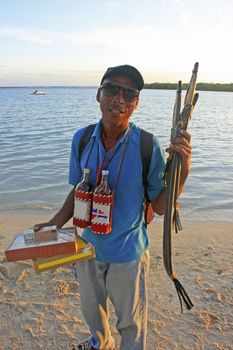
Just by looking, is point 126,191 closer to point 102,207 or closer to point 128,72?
point 102,207

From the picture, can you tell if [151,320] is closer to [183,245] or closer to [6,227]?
[183,245]

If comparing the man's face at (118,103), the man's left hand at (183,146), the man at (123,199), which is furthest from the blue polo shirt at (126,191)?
the man's left hand at (183,146)

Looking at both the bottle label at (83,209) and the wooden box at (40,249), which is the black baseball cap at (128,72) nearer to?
the bottle label at (83,209)

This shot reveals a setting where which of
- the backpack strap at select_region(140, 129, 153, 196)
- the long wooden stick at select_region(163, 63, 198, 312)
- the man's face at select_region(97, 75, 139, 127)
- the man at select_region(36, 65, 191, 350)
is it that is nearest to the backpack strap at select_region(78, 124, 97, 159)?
the man at select_region(36, 65, 191, 350)

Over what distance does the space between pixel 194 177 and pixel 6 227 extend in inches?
231

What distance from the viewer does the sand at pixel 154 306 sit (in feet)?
11.1

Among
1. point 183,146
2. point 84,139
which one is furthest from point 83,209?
point 183,146

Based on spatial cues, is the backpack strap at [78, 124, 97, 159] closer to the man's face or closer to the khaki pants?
the man's face

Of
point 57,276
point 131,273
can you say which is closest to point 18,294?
point 57,276

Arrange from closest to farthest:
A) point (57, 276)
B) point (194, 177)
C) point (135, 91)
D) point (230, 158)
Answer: point (135, 91)
point (57, 276)
point (194, 177)
point (230, 158)

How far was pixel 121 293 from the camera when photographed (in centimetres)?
249

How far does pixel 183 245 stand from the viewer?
550cm

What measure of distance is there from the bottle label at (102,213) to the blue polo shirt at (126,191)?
0.09m

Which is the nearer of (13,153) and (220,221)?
(220,221)
